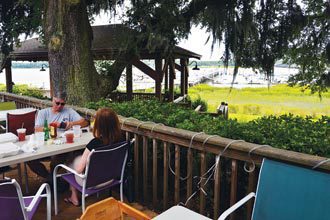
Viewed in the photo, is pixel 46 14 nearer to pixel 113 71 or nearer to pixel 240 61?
pixel 113 71

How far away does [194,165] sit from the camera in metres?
2.71

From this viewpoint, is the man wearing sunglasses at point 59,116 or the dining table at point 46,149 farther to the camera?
the man wearing sunglasses at point 59,116

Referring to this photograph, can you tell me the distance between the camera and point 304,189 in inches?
67.6

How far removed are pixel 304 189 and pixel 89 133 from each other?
7.81 ft

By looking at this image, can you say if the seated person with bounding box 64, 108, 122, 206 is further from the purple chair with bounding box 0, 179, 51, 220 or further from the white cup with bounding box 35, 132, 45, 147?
the purple chair with bounding box 0, 179, 51, 220

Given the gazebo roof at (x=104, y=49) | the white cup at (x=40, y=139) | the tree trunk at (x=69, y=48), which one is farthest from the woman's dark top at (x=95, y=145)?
the gazebo roof at (x=104, y=49)

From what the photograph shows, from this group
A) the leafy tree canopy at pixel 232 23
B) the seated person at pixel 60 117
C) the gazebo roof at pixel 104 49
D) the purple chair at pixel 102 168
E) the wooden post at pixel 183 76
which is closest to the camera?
the purple chair at pixel 102 168

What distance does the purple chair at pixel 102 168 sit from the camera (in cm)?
240

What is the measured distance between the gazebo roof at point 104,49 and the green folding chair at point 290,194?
5.80 m

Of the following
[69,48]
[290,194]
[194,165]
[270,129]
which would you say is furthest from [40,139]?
[69,48]

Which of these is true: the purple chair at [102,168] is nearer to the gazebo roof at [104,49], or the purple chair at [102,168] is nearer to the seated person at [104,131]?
the seated person at [104,131]

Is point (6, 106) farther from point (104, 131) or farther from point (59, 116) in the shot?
point (104, 131)

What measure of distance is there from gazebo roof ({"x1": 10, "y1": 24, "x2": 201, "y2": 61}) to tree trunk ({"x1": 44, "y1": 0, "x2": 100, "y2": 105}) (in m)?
1.75

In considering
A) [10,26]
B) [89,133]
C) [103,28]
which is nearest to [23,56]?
[103,28]
